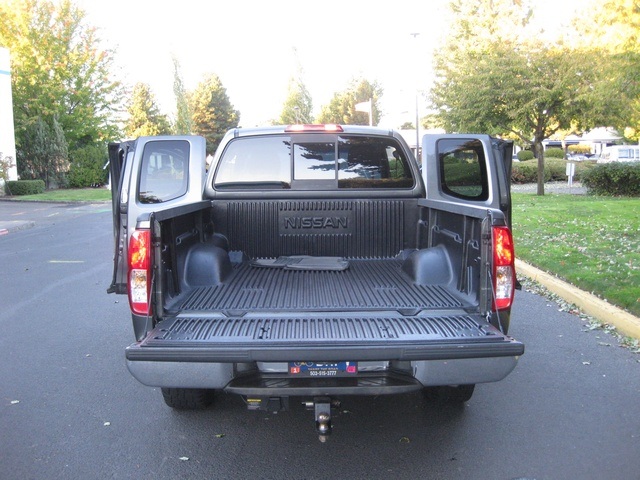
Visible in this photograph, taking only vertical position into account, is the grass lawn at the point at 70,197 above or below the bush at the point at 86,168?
below

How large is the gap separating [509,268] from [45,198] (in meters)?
28.2

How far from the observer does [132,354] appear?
11.0ft

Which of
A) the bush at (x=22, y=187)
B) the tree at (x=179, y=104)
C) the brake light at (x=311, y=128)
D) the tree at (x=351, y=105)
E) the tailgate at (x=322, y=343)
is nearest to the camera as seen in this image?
the tailgate at (x=322, y=343)

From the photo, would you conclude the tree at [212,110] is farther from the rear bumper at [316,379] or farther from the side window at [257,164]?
the rear bumper at [316,379]

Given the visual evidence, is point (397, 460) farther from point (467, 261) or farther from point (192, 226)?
point (192, 226)

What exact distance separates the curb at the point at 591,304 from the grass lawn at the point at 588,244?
123mm

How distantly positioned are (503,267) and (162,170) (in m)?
3.61

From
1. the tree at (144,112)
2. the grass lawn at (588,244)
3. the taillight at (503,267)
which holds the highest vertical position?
the tree at (144,112)

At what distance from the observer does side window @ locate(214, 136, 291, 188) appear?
551 cm

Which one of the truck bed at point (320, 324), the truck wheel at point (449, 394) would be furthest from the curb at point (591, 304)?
the truck bed at point (320, 324)

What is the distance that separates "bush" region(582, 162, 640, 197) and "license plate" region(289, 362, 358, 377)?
21.0 metres

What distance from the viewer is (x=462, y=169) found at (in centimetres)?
545

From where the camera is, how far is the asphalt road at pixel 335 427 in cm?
371

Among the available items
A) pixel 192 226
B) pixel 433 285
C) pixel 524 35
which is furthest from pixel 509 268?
pixel 524 35
